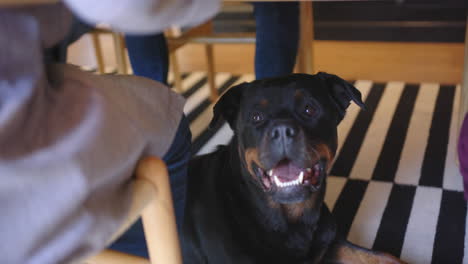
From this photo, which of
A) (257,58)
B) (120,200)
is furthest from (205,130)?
(120,200)

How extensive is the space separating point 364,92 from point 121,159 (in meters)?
1.98

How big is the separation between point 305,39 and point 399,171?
1.86ft

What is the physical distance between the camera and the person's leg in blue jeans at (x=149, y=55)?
1870mm

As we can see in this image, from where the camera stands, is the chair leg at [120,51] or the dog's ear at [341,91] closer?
the dog's ear at [341,91]

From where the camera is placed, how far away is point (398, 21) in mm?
2770

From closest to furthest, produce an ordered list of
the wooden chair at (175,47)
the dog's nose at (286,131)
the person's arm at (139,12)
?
the person's arm at (139,12)
the dog's nose at (286,131)
the wooden chair at (175,47)

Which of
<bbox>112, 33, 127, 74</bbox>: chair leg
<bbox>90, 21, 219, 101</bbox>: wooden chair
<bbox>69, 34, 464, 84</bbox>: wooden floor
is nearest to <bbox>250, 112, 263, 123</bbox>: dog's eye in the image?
<bbox>90, 21, 219, 101</bbox>: wooden chair

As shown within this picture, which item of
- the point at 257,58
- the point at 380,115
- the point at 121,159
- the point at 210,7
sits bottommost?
the point at 380,115

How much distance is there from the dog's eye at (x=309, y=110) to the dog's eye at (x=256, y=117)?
0.10 meters

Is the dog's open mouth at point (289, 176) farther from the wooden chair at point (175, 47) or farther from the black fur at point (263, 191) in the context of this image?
the wooden chair at point (175, 47)

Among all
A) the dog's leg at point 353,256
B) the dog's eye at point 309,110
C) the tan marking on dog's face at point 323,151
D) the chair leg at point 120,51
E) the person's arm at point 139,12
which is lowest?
the dog's leg at point 353,256

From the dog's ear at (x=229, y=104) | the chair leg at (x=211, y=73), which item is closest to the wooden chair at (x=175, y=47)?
the chair leg at (x=211, y=73)

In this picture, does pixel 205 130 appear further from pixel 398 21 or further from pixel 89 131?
pixel 89 131

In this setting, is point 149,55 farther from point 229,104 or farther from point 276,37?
point 229,104
